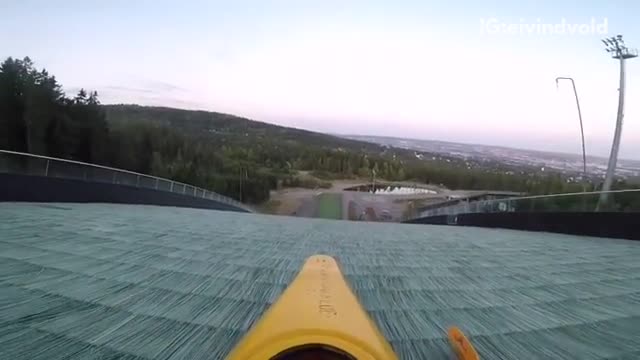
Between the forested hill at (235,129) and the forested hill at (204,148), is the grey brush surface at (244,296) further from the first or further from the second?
the forested hill at (235,129)

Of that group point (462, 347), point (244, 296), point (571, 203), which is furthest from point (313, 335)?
point (571, 203)

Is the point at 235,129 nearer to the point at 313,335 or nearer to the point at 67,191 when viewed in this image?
the point at 67,191

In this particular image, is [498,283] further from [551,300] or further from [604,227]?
[604,227]

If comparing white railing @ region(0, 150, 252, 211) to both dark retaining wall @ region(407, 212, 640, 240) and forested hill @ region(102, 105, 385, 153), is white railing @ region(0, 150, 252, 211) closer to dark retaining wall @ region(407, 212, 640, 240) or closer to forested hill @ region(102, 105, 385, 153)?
dark retaining wall @ region(407, 212, 640, 240)

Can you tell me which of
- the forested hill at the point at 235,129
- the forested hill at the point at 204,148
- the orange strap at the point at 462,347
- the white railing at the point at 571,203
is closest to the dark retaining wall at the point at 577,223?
the white railing at the point at 571,203

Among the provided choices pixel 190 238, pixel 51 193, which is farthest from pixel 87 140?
pixel 190 238

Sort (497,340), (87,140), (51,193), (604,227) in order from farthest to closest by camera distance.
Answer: (87,140)
(51,193)
(604,227)
(497,340)
